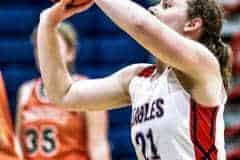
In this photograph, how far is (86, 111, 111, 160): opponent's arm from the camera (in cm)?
358

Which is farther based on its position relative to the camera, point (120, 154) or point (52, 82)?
point (120, 154)

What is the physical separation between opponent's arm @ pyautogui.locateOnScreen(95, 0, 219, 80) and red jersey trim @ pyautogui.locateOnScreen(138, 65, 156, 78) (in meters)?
0.21

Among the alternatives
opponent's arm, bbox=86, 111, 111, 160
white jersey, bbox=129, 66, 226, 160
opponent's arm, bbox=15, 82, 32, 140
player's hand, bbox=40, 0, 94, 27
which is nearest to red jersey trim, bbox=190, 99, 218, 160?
white jersey, bbox=129, 66, 226, 160

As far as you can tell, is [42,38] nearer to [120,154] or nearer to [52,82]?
[52,82]

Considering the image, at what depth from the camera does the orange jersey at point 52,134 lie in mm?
3623

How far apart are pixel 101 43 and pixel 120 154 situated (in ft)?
2.10

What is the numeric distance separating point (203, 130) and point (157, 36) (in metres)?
0.32

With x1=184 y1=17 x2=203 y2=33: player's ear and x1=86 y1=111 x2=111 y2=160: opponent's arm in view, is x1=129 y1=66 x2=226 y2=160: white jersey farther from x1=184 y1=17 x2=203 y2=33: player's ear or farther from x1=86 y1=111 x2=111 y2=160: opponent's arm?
x1=86 y1=111 x2=111 y2=160: opponent's arm

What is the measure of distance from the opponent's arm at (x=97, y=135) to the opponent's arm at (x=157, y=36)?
1.28 m

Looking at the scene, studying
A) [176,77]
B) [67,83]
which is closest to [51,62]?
[67,83]

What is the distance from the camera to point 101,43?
→ 5.04 metres

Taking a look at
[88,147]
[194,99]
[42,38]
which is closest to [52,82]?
[42,38]

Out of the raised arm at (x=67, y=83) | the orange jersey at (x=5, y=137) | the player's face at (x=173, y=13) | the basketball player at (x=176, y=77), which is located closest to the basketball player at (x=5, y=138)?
the orange jersey at (x=5, y=137)

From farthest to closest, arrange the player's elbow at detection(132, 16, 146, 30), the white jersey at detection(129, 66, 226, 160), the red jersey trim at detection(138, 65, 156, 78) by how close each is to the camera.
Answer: the red jersey trim at detection(138, 65, 156, 78)
the white jersey at detection(129, 66, 226, 160)
the player's elbow at detection(132, 16, 146, 30)
